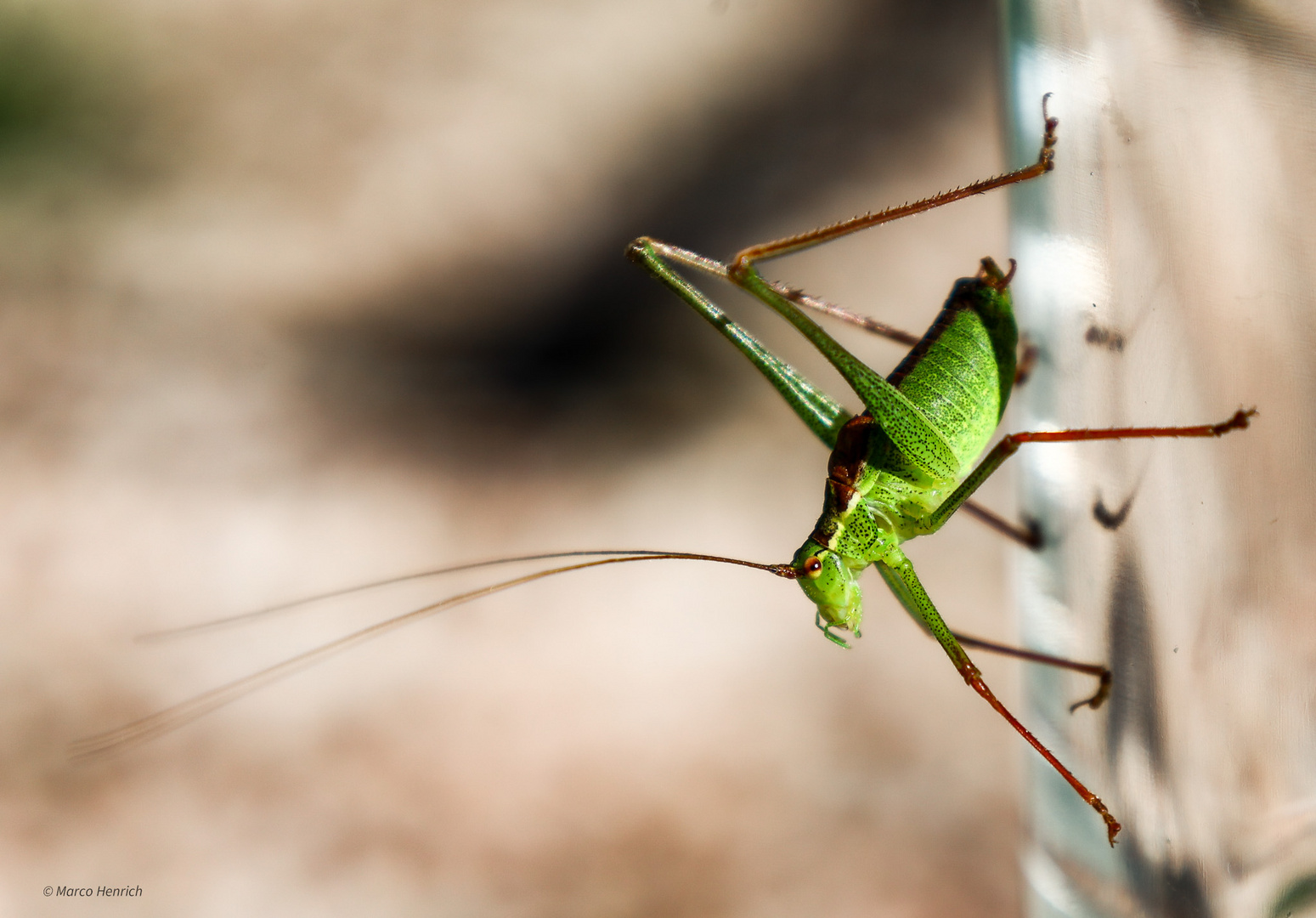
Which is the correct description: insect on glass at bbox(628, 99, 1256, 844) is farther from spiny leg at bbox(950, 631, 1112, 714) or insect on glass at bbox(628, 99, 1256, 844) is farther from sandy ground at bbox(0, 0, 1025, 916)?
sandy ground at bbox(0, 0, 1025, 916)

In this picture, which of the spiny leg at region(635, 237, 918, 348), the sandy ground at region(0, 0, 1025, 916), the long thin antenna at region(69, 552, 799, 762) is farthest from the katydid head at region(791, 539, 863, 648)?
the sandy ground at region(0, 0, 1025, 916)

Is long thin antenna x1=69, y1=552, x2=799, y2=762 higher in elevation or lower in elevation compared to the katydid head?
higher

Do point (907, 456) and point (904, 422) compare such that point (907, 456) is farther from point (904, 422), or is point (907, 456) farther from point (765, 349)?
point (765, 349)

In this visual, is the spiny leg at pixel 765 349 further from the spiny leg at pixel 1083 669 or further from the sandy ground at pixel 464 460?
the sandy ground at pixel 464 460

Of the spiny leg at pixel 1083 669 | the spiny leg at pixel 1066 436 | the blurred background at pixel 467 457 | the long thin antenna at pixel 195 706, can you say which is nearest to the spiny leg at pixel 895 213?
the spiny leg at pixel 1066 436

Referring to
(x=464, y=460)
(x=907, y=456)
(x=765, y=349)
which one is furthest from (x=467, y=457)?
(x=907, y=456)

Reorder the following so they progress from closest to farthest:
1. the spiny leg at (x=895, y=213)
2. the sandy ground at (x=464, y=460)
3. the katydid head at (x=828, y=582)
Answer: the spiny leg at (x=895, y=213) → the katydid head at (x=828, y=582) → the sandy ground at (x=464, y=460)

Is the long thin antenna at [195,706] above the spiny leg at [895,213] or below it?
above

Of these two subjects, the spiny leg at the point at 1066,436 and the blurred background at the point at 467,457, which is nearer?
the spiny leg at the point at 1066,436
